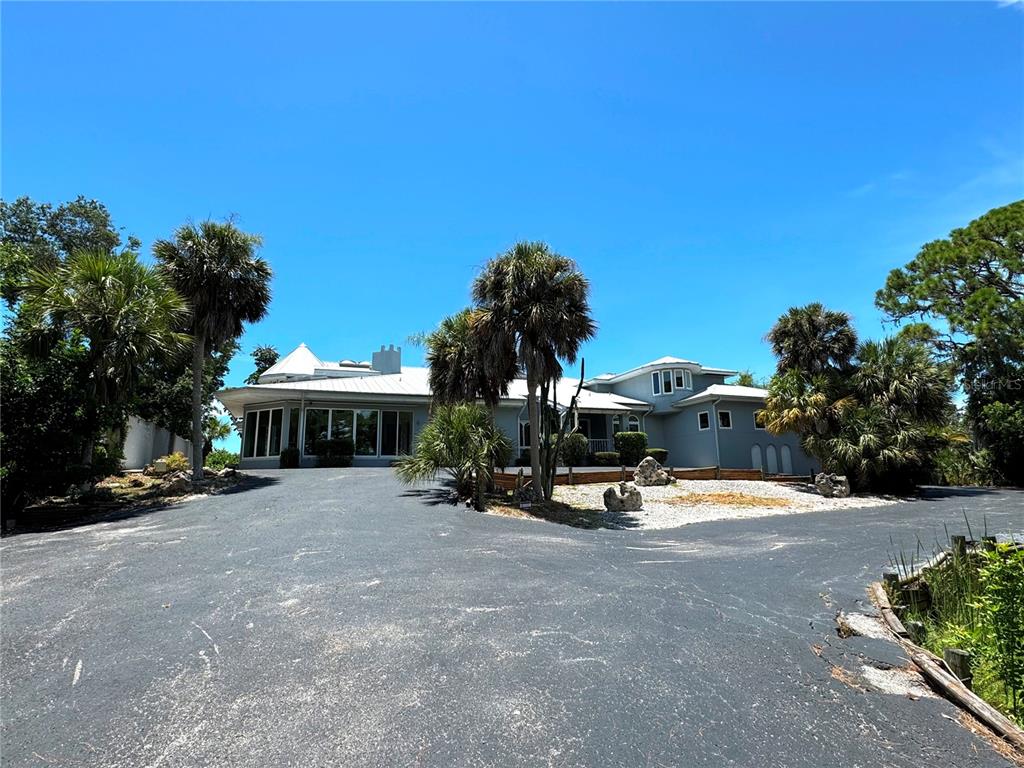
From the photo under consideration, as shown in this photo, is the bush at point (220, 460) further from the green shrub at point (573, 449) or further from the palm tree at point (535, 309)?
the palm tree at point (535, 309)

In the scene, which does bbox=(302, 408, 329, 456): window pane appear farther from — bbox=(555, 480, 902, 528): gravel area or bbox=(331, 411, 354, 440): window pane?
bbox=(555, 480, 902, 528): gravel area

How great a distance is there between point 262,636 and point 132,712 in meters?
1.21

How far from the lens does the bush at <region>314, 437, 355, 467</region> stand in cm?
2302

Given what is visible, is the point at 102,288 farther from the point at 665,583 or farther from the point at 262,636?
the point at 665,583

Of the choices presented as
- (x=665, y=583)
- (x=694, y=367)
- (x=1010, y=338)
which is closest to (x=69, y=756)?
(x=665, y=583)

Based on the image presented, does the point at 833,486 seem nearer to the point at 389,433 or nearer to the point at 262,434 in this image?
the point at 389,433

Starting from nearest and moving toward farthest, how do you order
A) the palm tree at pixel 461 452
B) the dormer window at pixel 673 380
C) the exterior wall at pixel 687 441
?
the palm tree at pixel 461 452
the exterior wall at pixel 687 441
the dormer window at pixel 673 380

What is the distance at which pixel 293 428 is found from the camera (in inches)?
928

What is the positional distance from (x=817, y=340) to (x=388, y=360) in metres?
22.3

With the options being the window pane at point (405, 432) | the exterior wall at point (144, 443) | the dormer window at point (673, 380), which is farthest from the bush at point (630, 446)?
the exterior wall at point (144, 443)

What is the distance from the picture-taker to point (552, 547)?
9.03 metres

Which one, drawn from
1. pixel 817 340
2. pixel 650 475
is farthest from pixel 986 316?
pixel 650 475

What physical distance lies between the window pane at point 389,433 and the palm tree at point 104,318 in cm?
1220

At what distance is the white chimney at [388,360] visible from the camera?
32.2m
